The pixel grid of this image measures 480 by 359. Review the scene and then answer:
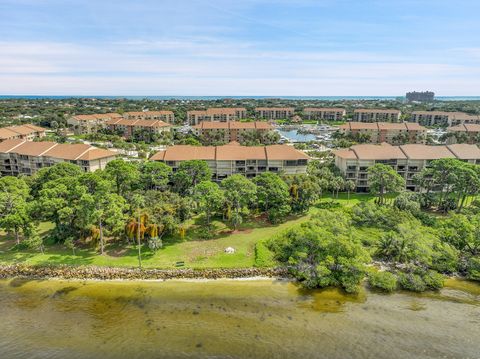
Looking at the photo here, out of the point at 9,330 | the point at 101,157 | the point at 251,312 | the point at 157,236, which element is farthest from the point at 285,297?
the point at 101,157

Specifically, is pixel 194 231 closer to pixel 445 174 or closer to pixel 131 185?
pixel 131 185

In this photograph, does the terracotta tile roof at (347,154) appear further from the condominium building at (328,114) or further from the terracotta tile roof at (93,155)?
the condominium building at (328,114)

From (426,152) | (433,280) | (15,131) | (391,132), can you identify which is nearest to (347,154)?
(426,152)

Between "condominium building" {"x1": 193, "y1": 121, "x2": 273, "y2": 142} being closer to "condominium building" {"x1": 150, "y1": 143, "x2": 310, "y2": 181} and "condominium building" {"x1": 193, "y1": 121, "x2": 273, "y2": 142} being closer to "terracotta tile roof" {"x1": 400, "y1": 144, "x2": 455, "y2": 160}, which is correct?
"condominium building" {"x1": 150, "y1": 143, "x2": 310, "y2": 181}

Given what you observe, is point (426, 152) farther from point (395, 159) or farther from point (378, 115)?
point (378, 115)

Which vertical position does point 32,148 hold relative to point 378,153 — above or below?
below

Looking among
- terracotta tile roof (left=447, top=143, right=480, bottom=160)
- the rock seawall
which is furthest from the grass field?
terracotta tile roof (left=447, top=143, right=480, bottom=160)

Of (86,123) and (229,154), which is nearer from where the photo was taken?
(229,154)
